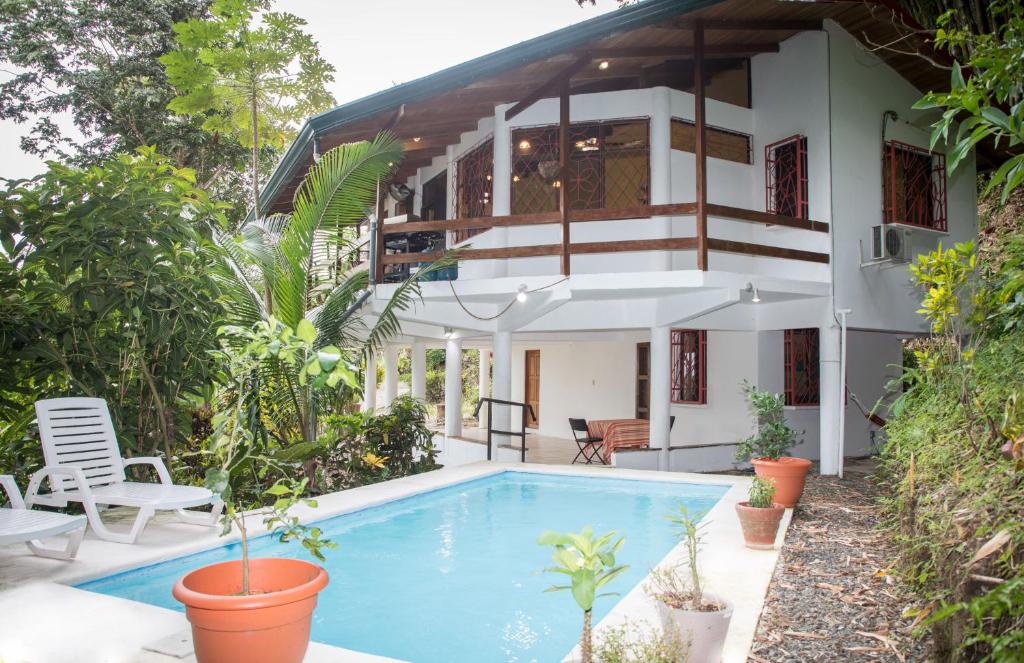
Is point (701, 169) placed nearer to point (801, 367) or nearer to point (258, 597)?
point (801, 367)

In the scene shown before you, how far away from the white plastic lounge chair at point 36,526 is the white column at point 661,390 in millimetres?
7726

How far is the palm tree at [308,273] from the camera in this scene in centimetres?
754

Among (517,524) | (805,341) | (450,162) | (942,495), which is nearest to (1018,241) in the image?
(942,495)

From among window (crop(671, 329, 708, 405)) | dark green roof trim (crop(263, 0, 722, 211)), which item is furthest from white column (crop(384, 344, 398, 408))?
dark green roof trim (crop(263, 0, 722, 211))

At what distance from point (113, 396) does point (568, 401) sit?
11210 mm

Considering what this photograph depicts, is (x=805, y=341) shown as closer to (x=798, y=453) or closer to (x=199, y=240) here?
(x=798, y=453)

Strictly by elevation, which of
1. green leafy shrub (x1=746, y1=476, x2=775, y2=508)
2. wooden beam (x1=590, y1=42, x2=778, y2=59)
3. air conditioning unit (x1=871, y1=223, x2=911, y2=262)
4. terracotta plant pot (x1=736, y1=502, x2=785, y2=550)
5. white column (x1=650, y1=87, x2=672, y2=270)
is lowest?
terracotta plant pot (x1=736, y1=502, x2=785, y2=550)

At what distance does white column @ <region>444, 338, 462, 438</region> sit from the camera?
44.3 ft

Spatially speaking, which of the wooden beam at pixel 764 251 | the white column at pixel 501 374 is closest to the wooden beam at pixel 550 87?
the wooden beam at pixel 764 251

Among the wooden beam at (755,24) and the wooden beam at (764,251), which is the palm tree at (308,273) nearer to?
the wooden beam at (764,251)

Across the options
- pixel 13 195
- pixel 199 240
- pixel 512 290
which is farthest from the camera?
pixel 512 290

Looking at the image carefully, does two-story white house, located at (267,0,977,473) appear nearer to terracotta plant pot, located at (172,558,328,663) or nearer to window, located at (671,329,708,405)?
window, located at (671,329,708,405)

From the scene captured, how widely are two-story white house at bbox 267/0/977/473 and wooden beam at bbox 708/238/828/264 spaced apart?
0.17ft

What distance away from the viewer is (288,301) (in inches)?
300
